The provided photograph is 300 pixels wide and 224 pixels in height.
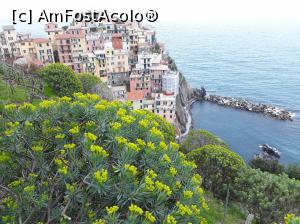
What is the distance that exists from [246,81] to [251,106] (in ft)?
55.4

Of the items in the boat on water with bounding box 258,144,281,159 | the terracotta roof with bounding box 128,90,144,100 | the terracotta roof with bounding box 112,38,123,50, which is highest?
the terracotta roof with bounding box 112,38,123,50

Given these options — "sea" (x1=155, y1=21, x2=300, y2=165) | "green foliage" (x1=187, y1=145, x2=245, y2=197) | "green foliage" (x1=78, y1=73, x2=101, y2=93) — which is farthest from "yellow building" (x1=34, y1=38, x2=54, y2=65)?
"green foliage" (x1=187, y1=145, x2=245, y2=197)

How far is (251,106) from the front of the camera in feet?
192

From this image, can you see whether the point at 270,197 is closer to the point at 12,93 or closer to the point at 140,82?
the point at 12,93

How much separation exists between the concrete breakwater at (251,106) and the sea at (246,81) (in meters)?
1.36

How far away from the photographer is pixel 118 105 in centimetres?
641

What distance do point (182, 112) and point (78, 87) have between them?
27554 mm

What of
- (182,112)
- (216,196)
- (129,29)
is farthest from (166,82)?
(216,196)

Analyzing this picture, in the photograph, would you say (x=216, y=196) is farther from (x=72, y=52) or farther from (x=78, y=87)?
(x=72, y=52)

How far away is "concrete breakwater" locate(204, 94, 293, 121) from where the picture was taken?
53.7m

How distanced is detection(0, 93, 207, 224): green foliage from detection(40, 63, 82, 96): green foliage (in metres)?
20.5

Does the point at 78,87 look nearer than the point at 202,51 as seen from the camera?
Yes

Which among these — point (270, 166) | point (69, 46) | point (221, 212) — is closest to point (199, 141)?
point (221, 212)

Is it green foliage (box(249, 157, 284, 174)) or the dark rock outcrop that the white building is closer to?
the dark rock outcrop
